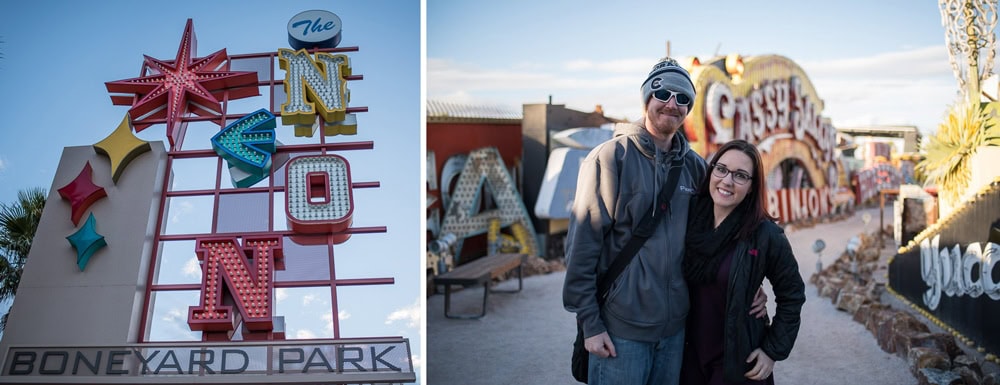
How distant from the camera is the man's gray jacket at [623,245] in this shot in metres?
2.43

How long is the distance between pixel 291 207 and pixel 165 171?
69 cm

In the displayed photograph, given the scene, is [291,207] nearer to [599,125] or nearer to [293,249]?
[293,249]

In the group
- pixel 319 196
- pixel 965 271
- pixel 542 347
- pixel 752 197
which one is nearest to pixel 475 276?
pixel 542 347

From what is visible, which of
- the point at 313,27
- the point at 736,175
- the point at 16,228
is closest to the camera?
the point at 736,175

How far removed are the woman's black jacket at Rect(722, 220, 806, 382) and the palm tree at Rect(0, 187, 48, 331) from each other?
11.3 feet

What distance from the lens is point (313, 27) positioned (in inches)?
174

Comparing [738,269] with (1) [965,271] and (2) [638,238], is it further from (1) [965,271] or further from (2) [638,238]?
(1) [965,271]

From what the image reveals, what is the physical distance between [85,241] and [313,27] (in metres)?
1.61

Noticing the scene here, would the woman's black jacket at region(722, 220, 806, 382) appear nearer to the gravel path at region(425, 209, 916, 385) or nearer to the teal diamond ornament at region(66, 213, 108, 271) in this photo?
the gravel path at region(425, 209, 916, 385)

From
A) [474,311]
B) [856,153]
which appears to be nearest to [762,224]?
[474,311]

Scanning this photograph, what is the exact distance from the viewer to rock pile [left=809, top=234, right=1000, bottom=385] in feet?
13.0

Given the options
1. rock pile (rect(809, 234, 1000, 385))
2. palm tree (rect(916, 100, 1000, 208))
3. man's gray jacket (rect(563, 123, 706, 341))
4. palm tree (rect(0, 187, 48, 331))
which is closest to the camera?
man's gray jacket (rect(563, 123, 706, 341))

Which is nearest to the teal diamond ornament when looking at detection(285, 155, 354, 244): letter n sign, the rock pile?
detection(285, 155, 354, 244): letter n sign

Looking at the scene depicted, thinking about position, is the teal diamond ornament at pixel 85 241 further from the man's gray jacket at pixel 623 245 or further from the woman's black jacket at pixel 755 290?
the woman's black jacket at pixel 755 290
